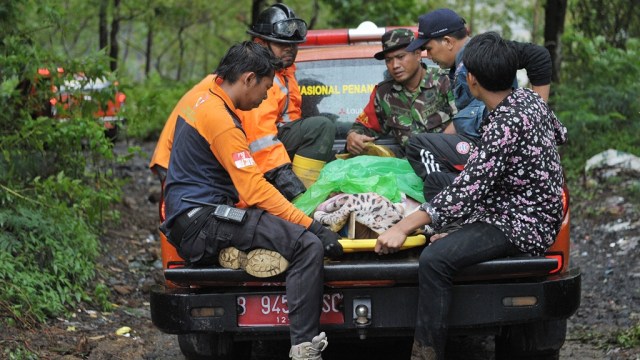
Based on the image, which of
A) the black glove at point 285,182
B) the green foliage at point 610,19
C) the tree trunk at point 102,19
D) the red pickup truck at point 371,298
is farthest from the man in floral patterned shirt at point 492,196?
the tree trunk at point 102,19

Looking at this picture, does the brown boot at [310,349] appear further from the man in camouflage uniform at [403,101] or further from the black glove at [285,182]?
the man in camouflage uniform at [403,101]

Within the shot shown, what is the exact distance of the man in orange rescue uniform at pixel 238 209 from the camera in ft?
14.6

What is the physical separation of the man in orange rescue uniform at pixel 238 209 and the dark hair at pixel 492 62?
1.02 meters

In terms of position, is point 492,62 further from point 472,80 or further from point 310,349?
point 310,349

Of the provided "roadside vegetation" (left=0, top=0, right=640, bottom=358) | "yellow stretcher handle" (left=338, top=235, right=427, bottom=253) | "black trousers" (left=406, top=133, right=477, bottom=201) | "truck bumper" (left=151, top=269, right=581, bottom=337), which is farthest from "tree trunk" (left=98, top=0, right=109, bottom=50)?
"yellow stretcher handle" (left=338, top=235, right=427, bottom=253)

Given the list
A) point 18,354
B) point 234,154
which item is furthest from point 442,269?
point 18,354

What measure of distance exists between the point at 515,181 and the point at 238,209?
1353mm

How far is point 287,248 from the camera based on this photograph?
449cm

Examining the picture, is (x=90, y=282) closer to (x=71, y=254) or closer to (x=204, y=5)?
(x=71, y=254)

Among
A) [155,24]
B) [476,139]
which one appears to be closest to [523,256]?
[476,139]

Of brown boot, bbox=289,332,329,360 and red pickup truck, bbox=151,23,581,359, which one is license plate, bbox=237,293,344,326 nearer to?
red pickup truck, bbox=151,23,581,359

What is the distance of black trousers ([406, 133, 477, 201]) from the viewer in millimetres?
5051

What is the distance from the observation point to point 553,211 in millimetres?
4566

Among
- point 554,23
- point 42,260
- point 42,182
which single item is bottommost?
point 42,260
